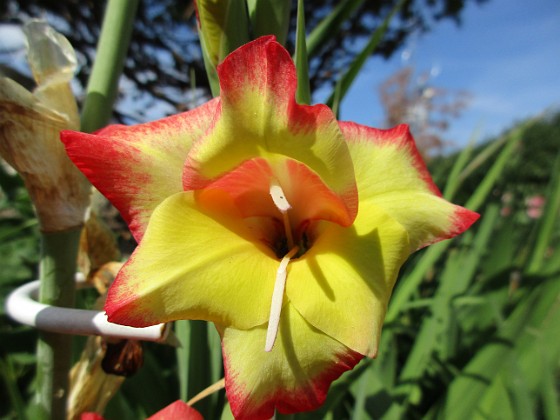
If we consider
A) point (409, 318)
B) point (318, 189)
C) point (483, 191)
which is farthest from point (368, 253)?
point (409, 318)

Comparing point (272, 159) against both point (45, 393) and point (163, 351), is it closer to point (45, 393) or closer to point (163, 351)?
point (45, 393)

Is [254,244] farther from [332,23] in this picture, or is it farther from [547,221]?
[547,221]

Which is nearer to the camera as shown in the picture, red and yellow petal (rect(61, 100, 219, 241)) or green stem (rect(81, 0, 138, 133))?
red and yellow petal (rect(61, 100, 219, 241))

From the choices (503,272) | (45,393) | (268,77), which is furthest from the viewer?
(503,272)

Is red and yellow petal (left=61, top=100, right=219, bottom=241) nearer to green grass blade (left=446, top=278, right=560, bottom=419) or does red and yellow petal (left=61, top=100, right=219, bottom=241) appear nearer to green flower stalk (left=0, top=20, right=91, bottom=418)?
green flower stalk (left=0, top=20, right=91, bottom=418)

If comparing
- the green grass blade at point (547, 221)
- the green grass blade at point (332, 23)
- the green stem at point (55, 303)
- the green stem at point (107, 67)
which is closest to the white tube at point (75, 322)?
the green stem at point (55, 303)

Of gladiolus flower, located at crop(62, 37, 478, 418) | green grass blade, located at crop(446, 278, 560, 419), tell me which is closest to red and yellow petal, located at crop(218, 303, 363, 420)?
gladiolus flower, located at crop(62, 37, 478, 418)
